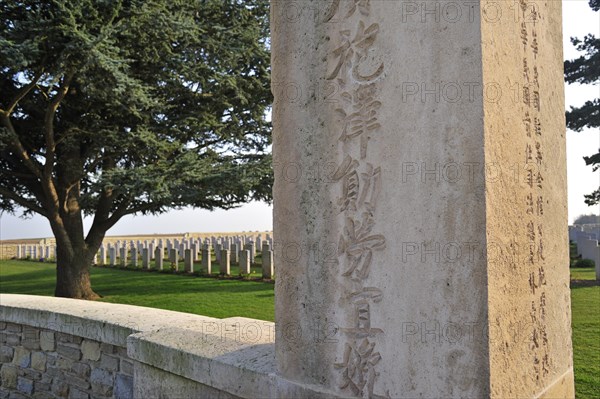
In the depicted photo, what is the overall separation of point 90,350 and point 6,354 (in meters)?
1.50

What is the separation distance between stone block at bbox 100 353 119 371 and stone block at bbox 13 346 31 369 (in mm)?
1243

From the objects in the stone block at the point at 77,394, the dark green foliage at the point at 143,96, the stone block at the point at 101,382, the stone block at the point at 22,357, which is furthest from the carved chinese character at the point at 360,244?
the dark green foliage at the point at 143,96

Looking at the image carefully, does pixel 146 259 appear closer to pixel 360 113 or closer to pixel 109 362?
pixel 109 362

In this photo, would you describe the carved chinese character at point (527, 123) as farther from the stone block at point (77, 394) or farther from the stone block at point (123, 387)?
the stone block at point (77, 394)

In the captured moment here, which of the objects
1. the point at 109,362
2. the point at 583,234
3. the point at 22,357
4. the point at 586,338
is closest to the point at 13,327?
the point at 22,357

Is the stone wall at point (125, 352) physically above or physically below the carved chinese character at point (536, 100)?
below

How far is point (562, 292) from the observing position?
8.18 feet

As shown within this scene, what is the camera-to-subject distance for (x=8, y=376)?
4.88 m

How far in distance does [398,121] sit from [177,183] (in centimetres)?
757

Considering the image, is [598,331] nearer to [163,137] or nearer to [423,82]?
[423,82]

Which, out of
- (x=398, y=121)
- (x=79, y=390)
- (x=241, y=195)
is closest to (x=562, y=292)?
(x=398, y=121)

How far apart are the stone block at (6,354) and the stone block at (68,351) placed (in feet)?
2.72

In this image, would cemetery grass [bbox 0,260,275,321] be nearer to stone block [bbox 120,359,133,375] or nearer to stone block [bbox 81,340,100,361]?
stone block [bbox 81,340,100,361]

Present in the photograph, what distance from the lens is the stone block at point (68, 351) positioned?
421 centimetres
